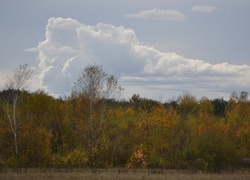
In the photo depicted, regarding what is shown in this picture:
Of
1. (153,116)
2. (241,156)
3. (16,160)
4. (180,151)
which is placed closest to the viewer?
(16,160)

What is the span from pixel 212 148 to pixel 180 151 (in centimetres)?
648

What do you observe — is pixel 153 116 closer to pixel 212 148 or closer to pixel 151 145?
pixel 151 145

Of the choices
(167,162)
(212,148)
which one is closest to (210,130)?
(212,148)

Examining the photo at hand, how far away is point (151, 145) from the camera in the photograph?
48.4 meters

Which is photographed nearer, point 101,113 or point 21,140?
point 21,140

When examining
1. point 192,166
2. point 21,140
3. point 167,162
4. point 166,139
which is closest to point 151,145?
point 166,139

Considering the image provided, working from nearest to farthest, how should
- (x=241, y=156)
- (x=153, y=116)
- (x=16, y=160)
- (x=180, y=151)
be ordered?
(x=16, y=160) → (x=241, y=156) → (x=180, y=151) → (x=153, y=116)

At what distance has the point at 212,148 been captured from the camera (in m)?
40.3

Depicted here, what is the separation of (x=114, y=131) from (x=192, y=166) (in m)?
11.4

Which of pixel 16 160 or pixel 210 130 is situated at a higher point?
pixel 210 130

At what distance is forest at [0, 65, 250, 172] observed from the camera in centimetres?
4047

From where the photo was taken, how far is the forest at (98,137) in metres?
40.5

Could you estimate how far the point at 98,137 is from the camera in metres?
47.2

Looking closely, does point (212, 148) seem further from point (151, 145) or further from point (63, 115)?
point (63, 115)
